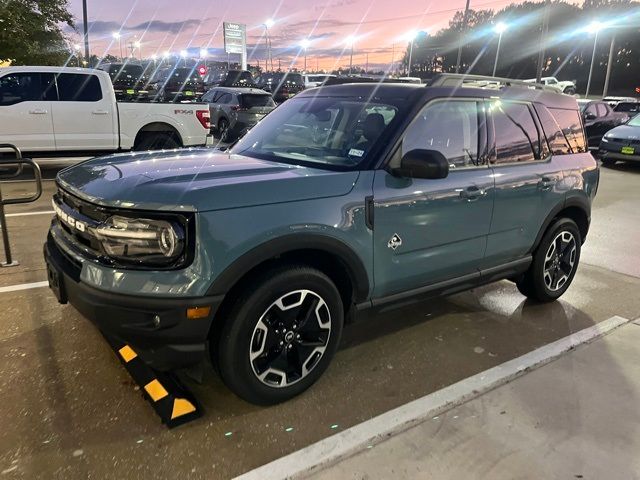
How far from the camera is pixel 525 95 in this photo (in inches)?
170

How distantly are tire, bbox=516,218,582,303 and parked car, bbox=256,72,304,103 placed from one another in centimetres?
2320

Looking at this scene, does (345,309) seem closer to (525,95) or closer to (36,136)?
(525,95)

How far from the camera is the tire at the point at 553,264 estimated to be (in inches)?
179

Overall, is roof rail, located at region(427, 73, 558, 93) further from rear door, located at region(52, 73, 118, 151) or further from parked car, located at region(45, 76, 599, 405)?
rear door, located at region(52, 73, 118, 151)

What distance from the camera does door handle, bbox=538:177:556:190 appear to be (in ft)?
14.0

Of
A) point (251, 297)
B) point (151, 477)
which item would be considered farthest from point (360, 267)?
point (151, 477)

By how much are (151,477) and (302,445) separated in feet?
2.41

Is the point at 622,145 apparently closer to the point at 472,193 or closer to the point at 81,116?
the point at 472,193

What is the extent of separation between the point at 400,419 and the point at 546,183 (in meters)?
2.40

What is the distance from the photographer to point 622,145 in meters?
13.6

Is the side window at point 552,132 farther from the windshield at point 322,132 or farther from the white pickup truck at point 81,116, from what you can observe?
the white pickup truck at point 81,116

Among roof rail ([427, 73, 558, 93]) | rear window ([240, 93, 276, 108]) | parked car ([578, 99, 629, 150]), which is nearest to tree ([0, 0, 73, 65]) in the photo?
rear window ([240, 93, 276, 108])

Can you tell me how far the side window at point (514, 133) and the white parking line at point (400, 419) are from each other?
1.44m

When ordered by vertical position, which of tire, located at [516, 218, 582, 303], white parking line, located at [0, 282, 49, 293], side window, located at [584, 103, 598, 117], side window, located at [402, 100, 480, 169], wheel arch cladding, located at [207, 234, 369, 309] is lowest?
white parking line, located at [0, 282, 49, 293]
